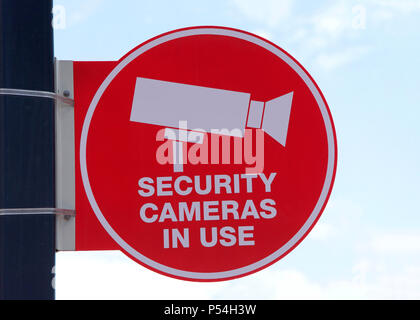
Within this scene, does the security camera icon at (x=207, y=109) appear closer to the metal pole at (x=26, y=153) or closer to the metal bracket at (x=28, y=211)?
the metal pole at (x=26, y=153)

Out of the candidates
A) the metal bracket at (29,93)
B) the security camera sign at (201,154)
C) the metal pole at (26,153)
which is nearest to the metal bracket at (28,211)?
the metal pole at (26,153)

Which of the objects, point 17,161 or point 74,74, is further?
point 74,74

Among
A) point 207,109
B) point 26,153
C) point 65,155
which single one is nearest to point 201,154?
point 207,109

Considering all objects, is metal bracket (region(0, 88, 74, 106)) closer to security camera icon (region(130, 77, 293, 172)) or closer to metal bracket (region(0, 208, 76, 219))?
security camera icon (region(130, 77, 293, 172))

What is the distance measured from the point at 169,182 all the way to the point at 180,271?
0.45m

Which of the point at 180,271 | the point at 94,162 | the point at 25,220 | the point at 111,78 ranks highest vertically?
the point at 111,78

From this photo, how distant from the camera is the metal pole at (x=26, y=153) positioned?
343 cm

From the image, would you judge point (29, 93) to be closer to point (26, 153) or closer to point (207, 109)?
point (26, 153)

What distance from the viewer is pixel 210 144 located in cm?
367

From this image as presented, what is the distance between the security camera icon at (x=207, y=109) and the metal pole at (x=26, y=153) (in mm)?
488

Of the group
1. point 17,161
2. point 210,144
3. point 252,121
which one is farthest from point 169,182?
point 17,161

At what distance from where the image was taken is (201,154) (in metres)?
3.66

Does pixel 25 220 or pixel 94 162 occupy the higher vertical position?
pixel 94 162

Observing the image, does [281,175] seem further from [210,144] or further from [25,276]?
[25,276]
